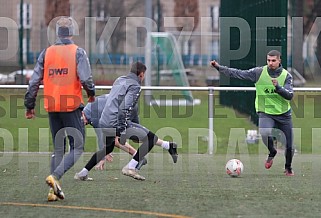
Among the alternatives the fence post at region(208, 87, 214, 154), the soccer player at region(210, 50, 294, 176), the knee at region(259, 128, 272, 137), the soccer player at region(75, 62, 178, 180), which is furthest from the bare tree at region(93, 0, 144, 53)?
the soccer player at region(75, 62, 178, 180)

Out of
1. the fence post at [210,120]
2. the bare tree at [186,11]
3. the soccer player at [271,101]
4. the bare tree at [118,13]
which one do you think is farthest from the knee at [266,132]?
the bare tree at [186,11]

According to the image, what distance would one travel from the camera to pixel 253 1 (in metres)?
25.2

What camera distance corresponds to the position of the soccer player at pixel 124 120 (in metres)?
13.0

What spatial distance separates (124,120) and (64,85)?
200 cm

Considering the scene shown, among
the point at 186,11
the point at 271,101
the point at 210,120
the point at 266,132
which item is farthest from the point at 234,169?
the point at 186,11

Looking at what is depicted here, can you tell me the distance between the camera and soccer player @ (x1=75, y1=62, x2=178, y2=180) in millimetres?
13016

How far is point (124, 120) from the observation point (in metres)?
13.2

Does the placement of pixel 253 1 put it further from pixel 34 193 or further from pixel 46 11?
pixel 34 193

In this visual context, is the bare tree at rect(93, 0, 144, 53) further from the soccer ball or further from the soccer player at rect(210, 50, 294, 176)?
the soccer ball

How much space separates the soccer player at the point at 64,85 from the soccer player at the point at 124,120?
138cm

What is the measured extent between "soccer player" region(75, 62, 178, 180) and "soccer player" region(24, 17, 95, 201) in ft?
4.51

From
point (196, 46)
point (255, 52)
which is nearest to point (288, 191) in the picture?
point (255, 52)

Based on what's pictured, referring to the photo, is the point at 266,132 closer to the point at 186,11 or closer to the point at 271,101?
the point at 271,101

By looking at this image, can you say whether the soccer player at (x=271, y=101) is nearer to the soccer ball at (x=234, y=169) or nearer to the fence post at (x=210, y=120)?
the soccer ball at (x=234, y=169)
